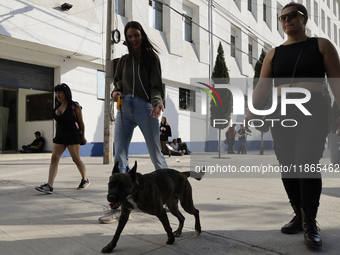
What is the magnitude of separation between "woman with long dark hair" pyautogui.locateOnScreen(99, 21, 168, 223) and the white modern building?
825 centimetres

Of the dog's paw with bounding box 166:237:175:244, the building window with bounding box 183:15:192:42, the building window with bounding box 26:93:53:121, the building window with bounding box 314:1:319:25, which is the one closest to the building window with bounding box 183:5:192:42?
the building window with bounding box 183:15:192:42

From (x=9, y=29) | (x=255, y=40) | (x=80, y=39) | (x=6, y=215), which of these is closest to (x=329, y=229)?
(x=6, y=215)

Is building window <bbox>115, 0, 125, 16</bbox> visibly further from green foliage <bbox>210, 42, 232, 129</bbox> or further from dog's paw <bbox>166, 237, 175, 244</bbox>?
dog's paw <bbox>166, 237, 175, 244</bbox>

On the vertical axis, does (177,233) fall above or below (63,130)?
below

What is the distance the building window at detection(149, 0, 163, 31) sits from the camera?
16.7m

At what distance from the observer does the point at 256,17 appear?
997 inches

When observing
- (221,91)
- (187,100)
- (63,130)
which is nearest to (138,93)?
(63,130)

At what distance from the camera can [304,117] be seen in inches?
104

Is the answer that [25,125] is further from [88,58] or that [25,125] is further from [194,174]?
[194,174]

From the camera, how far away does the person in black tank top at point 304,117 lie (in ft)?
8.41

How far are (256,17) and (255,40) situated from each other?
2069 millimetres

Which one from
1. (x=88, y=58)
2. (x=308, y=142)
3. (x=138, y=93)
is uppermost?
(x=88, y=58)

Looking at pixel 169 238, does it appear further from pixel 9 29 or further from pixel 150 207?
pixel 9 29

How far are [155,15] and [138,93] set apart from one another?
14751mm
